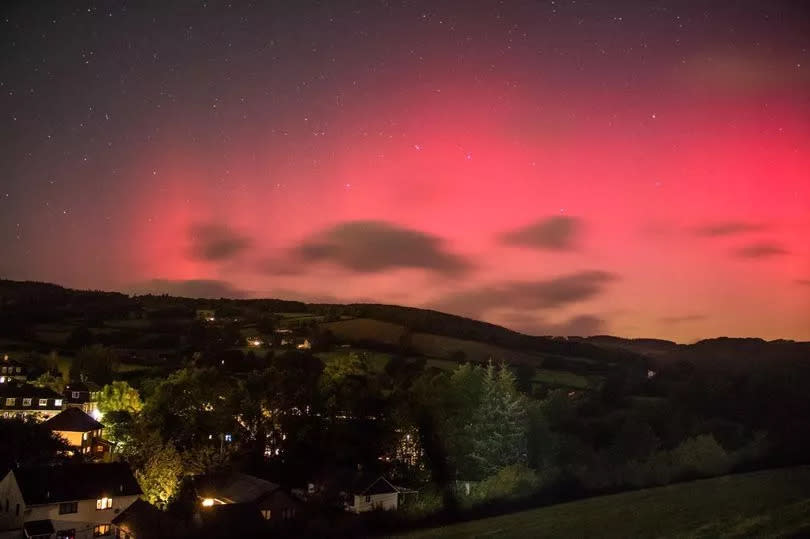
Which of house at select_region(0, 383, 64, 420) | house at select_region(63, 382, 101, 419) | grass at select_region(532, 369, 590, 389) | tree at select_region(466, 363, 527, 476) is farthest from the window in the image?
grass at select_region(532, 369, 590, 389)

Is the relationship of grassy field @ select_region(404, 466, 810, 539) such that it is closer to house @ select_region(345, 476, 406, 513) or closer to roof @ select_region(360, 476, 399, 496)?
house @ select_region(345, 476, 406, 513)

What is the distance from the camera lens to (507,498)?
32469 millimetres

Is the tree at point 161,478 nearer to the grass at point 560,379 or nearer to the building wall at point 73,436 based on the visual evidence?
the building wall at point 73,436

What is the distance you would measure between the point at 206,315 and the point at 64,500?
299 feet

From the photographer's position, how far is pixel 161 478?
49219 millimetres

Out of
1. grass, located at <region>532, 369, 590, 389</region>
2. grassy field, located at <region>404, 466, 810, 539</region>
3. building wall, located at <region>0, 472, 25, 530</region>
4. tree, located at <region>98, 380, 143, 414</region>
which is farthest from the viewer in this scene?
grass, located at <region>532, 369, 590, 389</region>

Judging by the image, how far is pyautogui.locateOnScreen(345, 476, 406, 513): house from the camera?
4812cm

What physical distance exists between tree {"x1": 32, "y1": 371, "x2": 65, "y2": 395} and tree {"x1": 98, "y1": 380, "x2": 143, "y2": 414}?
18.6 meters

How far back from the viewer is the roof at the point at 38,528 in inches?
1650

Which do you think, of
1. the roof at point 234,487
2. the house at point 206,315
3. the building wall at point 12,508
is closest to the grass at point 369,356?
the roof at point 234,487

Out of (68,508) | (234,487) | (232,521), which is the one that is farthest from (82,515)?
(232,521)

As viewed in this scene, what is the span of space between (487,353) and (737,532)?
230 ft

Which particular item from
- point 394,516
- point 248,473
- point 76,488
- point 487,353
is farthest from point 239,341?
point 394,516

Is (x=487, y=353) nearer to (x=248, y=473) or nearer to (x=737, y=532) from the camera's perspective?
(x=248, y=473)
